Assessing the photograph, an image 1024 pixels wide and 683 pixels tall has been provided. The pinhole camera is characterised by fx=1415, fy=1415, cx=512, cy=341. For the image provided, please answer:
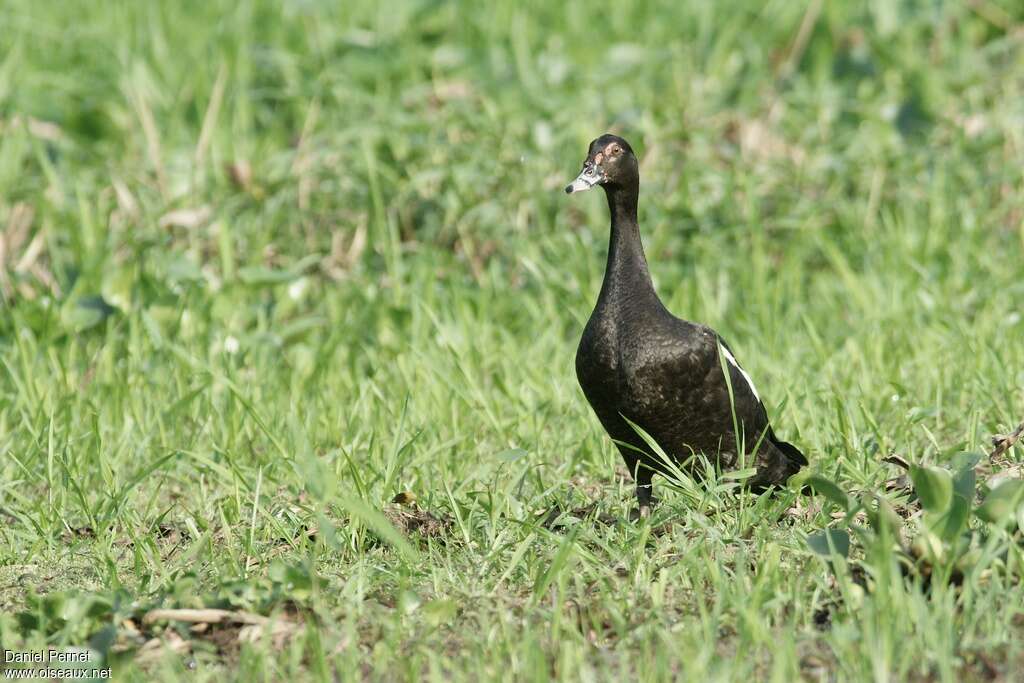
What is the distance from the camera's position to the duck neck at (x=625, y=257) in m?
4.22

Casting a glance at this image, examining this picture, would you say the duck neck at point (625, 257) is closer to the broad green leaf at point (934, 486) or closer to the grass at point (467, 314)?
the grass at point (467, 314)

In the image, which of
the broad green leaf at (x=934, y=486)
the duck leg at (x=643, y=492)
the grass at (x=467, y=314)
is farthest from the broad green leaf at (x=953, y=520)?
the duck leg at (x=643, y=492)

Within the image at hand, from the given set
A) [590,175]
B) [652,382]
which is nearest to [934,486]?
[652,382]

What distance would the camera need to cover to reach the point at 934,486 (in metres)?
3.23

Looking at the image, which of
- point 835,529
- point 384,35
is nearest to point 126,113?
point 384,35

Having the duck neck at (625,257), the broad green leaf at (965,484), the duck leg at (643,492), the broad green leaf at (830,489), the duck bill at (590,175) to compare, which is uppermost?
the duck bill at (590,175)

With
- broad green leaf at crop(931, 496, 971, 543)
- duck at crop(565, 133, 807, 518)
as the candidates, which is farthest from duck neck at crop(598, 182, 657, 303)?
broad green leaf at crop(931, 496, 971, 543)

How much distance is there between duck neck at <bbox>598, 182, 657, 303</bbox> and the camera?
166 inches

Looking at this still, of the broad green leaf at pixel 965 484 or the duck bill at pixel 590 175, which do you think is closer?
the broad green leaf at pixel 965 484

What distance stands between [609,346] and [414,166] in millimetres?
3088

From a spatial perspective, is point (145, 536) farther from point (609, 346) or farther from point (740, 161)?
point (740, 161)

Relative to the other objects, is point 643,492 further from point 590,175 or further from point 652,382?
point 590,175

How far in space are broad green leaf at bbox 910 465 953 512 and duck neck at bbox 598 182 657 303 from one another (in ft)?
3.90

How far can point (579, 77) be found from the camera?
753 centimetres
